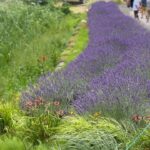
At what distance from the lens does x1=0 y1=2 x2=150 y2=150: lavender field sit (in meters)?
6.58

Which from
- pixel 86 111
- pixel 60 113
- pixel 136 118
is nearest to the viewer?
pixel 136 118

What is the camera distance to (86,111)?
25.4ft

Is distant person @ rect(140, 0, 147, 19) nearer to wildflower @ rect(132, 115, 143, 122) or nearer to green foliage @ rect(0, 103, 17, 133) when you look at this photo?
green foliage @ rect(0, 103, 17, 133)

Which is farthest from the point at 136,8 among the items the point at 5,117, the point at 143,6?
the point at 5,117

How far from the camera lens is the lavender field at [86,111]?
658 centimetres

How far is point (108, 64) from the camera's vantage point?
1155 centimetres

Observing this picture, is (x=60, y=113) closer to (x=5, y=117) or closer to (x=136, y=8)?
(x=5, y=117)

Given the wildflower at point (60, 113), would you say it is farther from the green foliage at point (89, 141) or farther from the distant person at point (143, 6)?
the distant person at point (143, 6)

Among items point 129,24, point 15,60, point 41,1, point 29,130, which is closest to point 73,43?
point 129,24

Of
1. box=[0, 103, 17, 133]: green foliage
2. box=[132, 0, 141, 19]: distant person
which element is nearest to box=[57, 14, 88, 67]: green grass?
box=[132, 0, 141, 19]: distant person

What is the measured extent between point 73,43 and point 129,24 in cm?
254

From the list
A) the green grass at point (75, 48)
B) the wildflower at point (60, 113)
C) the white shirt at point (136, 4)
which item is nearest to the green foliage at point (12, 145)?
the wildflower at point (60, 113)

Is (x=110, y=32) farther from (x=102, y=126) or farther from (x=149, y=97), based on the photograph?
(x=102, y=126)

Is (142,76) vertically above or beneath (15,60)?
above
